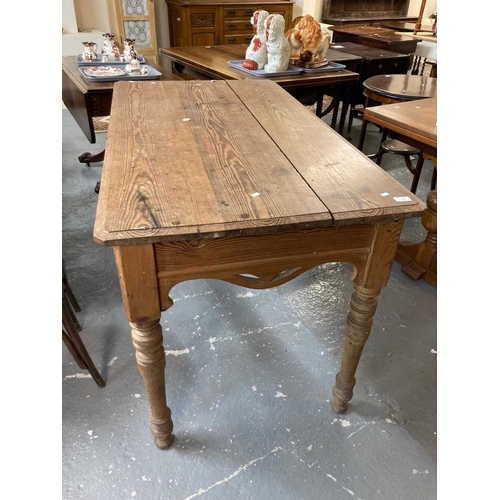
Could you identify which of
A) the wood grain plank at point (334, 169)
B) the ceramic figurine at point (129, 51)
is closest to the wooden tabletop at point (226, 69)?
the ceramic figurine at point (129, 51)

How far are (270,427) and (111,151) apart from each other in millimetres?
939

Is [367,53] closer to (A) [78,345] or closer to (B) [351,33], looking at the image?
(B) [351,33]

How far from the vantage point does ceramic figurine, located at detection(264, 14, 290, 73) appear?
2.15 m

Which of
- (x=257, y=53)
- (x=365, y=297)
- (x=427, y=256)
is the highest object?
(x=257, y=53)

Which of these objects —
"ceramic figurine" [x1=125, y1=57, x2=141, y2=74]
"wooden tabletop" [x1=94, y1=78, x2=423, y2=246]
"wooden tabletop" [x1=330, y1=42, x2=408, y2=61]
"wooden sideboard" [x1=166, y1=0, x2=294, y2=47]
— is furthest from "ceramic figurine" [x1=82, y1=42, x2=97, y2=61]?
"wooden sideboard" [x1=166, y1=0, x2=294, y2=47]

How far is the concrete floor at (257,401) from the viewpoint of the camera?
1119 mm

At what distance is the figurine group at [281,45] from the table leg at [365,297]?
1.61m

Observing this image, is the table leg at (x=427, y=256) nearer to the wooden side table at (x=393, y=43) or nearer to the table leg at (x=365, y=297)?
the table leg at (x=365, y=297)

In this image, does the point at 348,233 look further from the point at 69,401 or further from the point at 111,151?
the point at 69,401

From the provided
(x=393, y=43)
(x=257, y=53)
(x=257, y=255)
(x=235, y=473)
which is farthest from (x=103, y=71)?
A: (x=393, y=43)

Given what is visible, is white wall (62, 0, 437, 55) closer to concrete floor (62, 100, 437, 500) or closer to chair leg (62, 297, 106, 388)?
concrete floor (62, 100, 437, 500)

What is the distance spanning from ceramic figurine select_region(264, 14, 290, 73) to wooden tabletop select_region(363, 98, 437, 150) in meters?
0.73

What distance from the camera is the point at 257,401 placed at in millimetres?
1323

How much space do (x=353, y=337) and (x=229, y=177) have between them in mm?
570
